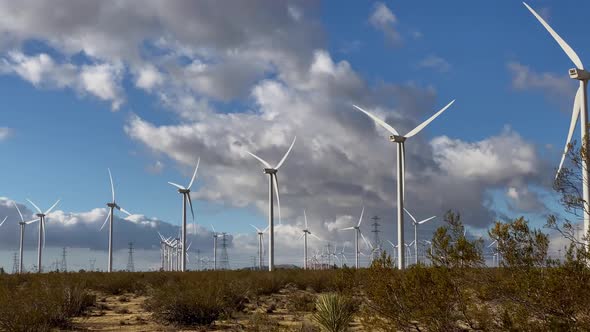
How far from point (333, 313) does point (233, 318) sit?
6941 millimetres

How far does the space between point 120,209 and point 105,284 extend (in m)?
54.4

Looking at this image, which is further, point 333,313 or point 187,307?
point 187,307

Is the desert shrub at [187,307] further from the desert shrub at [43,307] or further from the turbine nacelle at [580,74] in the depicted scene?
the turbine nacelle at [580,74]

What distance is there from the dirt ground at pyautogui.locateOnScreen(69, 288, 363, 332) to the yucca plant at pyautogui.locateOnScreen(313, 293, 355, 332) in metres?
0.38

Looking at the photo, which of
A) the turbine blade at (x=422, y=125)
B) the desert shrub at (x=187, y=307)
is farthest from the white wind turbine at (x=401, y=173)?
the desert shrub at (x=187, y=307)

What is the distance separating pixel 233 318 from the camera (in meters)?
25.8

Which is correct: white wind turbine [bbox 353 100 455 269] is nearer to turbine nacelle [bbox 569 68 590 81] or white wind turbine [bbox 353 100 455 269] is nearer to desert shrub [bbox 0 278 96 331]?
turbine nacelle [bbox 569 68 590 81]

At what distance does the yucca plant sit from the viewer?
19938 millimetres

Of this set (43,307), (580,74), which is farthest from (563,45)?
(43,307)

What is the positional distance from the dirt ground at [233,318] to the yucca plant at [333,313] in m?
0.38

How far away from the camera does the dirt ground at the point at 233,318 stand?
21328 millimetres

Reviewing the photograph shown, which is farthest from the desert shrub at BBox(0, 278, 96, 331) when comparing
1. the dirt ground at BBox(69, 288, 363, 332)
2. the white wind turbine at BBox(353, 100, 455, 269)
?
the white wind turbine at BBox(353, 100, 455, 269)

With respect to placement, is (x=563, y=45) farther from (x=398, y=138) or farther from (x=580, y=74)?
(x=398, y=138)

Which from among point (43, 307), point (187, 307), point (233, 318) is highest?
point (43, 307)
